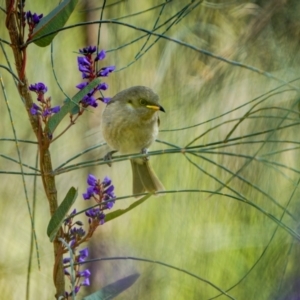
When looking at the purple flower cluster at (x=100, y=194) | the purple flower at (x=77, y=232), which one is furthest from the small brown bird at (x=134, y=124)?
the purple flower at (x=77, y=232)

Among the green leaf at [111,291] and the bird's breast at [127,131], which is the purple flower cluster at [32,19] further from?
the bird's breast at [127,131]

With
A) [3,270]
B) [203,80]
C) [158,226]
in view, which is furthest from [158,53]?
[3,270]

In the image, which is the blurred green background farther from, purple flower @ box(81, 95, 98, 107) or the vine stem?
the vine stem

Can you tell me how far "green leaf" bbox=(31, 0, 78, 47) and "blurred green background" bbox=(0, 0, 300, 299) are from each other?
37 cm

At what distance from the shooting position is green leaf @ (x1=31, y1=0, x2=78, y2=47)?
1025 mm

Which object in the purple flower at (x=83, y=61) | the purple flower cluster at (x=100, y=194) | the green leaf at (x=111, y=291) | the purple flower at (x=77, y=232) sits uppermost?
the purple flower at (x=83, y=61)

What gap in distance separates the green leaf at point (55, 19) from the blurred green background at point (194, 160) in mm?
372

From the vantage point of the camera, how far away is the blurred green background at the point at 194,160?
5.31ft

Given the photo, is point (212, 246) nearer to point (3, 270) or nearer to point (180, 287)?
point (180, 287)

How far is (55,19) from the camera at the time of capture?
1.04 meters

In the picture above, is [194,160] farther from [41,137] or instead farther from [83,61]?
[41,137]

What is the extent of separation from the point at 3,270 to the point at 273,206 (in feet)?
3.03

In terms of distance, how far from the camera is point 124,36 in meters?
2.13

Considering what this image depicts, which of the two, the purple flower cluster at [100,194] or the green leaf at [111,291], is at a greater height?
the purple flower cluster at [100,194]
